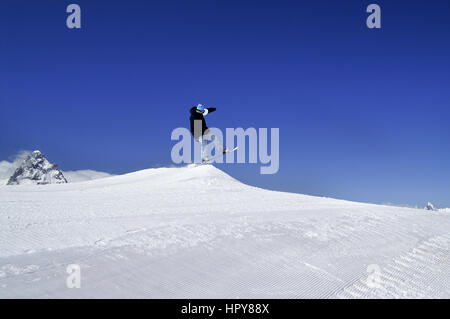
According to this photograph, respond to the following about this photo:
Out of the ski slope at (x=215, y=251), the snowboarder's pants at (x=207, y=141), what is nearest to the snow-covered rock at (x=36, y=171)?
the snowboarder's pants at (x=207, y=141)

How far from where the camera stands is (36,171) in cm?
13738

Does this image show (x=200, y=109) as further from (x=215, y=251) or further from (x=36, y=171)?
(x=36, y=171)

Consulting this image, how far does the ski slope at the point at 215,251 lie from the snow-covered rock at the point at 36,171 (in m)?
142

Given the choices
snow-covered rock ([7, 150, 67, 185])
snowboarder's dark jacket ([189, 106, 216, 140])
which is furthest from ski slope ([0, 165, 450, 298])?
snow-covered rock ([7, 150, 67, 185])

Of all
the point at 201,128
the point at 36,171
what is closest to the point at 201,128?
the point at 201,128

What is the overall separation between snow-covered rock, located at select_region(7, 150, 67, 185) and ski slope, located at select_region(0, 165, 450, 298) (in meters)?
142

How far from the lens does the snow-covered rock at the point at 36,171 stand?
133m

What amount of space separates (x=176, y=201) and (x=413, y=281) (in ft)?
16.8

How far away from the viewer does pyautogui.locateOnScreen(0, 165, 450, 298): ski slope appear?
305 cm

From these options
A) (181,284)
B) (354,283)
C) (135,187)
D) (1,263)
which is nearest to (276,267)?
(354,283)

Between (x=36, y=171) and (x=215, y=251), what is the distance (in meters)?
157

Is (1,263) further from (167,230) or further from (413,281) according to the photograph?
(413,281)

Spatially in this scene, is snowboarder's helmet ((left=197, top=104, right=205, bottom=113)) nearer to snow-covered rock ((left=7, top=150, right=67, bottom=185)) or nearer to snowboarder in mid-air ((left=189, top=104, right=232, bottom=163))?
snowboarder in mid-air ((left=189, top=104, right=232, bottom=163))

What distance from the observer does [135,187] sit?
1016 cm
